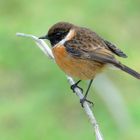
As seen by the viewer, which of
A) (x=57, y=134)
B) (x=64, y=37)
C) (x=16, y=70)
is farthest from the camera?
(x=16, y=70)

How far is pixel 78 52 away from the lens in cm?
964

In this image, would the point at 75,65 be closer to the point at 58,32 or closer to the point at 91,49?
the point at 91,49

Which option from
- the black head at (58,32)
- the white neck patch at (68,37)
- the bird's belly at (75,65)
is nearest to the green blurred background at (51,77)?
the bird's belly at (75,65)

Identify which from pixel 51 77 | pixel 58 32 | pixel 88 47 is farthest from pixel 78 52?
pixel 51 77

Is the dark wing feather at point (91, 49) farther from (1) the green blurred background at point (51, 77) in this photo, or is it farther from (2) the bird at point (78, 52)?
(1) the green blurred background at point (51, 77)

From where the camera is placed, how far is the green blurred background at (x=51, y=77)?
11695 mm

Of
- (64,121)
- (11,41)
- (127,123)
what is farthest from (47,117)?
(11,41)

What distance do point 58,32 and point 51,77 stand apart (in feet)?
11.1

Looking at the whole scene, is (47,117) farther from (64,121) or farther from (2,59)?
(2,59)

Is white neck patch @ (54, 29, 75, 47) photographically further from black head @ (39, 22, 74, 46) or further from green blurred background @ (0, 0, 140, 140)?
green blurred background @ (0, 0, 140, 140)

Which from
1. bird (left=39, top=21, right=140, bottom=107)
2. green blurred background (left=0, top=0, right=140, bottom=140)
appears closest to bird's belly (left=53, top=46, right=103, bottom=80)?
bird (left=39, top=21, right=140, bottom=107)

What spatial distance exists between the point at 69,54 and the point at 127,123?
2.24 m

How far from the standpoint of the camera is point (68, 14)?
1456 centimetres

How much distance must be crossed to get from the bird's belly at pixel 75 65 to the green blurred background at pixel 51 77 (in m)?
1.98
